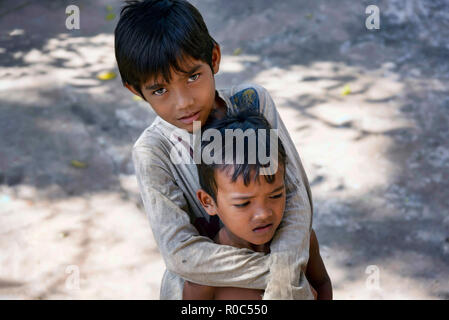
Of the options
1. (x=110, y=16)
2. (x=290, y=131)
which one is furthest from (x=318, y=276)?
(x=110, y=16)

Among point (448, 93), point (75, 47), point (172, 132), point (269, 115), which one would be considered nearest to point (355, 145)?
point (448, 93)

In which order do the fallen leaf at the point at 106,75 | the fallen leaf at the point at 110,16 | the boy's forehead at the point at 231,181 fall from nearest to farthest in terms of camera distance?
the boy's forehead at the point at 231,181, the fallen leaf at the point at 106,75, the fallen leaf at the point at 110,16

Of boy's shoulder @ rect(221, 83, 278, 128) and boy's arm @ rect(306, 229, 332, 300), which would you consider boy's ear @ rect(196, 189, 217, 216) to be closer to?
boy's shoulder @ rect(221, 83, 278, 128)

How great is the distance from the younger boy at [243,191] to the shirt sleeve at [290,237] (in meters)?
0.06

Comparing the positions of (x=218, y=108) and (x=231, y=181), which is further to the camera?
(x=218, y=108)

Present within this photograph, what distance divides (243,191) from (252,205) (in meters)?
0.05

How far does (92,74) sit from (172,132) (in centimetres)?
313

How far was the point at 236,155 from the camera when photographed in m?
1.55

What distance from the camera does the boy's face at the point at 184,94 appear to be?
5.19 feet

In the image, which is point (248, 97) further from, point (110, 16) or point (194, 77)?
point (110, 16)

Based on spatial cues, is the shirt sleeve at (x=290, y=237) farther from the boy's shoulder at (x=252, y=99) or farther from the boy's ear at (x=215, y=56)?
the boy's ear at (x=215, y=56)

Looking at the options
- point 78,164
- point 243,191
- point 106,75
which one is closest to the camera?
point 243,191

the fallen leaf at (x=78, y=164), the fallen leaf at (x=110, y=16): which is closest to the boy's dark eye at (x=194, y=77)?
the fallen leaf at (x=78, y=164)
